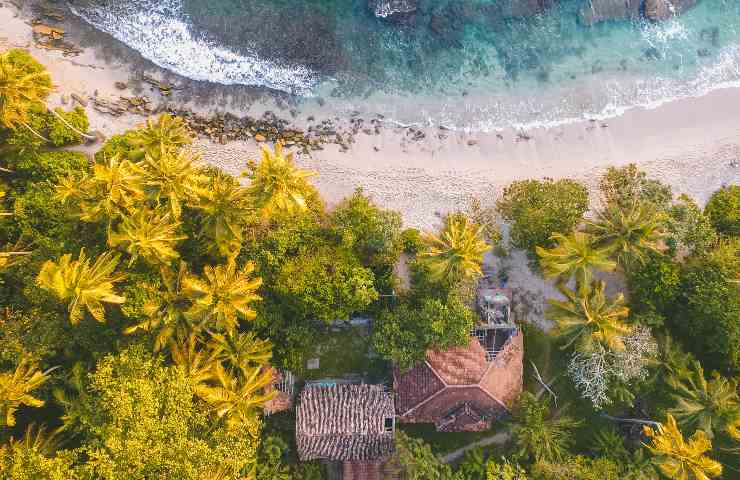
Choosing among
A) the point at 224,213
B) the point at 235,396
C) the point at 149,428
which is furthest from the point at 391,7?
the point at 149,428

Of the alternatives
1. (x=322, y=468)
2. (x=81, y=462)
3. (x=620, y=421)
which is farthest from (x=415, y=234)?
(x=81, y=462)

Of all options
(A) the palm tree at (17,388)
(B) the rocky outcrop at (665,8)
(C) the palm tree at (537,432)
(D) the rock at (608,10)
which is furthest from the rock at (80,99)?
(B) the rocky outcrop at (665,8)

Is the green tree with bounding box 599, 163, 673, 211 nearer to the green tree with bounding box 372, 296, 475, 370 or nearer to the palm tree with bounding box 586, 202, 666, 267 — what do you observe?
the palm tree with bounding box 586, 202, 666, 267

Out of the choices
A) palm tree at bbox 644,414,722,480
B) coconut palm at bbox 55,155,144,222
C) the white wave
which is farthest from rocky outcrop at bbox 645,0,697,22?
coconut palm at bbox 55,155,144,222

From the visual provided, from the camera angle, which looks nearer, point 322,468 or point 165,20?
point 322,468

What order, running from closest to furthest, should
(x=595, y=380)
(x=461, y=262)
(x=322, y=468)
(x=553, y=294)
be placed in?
(x=461, y=262), (x=595, y=380), (x=322, y=468), (x=553, y=294)

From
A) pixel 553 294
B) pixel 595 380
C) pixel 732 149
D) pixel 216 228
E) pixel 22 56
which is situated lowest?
pixel 595 380

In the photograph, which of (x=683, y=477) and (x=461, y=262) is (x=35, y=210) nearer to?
(x=461, y=262)
